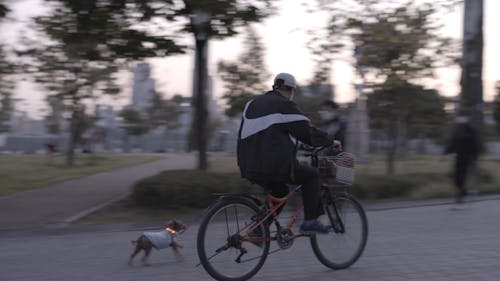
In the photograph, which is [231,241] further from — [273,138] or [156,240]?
[156,240]

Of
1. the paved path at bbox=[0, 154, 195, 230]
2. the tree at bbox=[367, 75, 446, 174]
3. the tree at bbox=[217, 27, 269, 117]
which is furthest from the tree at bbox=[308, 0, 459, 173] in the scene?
the tree at bbox=[217, 27, 269, 117]

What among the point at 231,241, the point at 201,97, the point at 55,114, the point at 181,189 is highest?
the point at 201,97

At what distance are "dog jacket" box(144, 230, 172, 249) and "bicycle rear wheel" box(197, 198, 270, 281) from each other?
41.9 inches

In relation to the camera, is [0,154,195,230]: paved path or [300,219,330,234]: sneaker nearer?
[300,219,330,234]: sneaker

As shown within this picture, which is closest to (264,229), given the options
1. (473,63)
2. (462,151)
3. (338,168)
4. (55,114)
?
(338,168)

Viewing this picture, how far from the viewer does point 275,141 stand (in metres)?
→ 5.46

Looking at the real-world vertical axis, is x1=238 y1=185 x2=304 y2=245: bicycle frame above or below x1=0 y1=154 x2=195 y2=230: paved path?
above

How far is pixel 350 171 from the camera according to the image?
5961 mm

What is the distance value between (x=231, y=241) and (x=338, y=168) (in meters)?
1.23

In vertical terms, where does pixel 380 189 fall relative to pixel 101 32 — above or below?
below

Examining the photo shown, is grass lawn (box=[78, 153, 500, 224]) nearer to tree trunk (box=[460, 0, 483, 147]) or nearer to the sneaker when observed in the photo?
tree trunk (box=[460, 0, 483, 147])

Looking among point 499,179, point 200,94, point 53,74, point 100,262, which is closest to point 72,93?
point 53,74

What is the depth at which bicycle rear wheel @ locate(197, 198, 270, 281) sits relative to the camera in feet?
17.8

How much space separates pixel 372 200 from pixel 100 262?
6454mm
